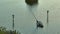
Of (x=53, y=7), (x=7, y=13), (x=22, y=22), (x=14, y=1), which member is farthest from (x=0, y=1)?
(x=22, y=22)

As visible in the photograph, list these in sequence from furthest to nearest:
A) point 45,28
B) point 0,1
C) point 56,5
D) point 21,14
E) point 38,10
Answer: point 0,1 → point 56,5 → point 38,10 → point 21,14 → point 45,28

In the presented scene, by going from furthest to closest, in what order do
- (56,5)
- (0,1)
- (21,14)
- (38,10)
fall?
1. (0,1)
2. (56,5)
3. (38,10)
4. (21,14)

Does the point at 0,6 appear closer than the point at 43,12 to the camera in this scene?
No

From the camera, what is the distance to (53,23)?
52.1 feet

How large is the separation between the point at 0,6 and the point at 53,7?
5153 mm

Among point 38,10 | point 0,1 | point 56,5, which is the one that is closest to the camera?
point 38,10

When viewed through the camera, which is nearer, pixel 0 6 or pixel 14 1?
pixel 0 6

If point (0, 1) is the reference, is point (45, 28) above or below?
below

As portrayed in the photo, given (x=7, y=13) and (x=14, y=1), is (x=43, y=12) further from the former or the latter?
(x=14, y=1)

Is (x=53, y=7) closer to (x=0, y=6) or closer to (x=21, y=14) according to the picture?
(x=21, y=14)

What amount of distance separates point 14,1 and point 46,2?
11.3 ft

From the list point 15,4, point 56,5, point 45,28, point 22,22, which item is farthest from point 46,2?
point 45,28

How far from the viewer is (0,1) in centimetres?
2347

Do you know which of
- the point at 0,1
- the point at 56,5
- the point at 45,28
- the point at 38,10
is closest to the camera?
the point at 45,28
